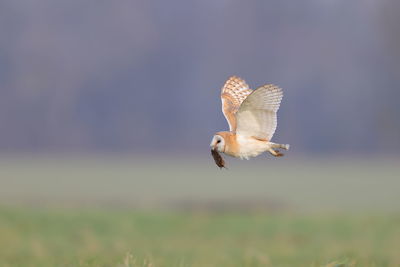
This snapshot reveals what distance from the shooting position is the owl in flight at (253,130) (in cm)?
311

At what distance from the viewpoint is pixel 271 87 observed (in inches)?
131

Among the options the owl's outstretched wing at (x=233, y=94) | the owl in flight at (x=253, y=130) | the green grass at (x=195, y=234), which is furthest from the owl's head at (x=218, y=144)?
the green grass at (x=195, y=234)

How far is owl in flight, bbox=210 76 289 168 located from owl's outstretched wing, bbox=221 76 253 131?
309mm

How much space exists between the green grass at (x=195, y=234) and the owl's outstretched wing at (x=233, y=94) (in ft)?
21.0

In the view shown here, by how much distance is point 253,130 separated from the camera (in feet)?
10.6

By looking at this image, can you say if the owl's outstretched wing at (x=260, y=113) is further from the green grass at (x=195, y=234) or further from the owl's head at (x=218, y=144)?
the green grass at (x=195, y=234)

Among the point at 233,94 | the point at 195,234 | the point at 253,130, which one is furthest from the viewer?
the point at 195,234

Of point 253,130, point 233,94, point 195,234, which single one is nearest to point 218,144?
point 253,130

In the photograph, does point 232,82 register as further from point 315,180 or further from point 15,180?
point 315,180

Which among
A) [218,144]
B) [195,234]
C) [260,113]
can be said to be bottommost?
[195,234]

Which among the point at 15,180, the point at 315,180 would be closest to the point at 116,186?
the point at 15,180

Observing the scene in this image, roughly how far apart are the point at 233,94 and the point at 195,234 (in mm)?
12406

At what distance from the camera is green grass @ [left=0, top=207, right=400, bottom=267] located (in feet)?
39.1

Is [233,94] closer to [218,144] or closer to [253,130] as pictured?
[253,130]
